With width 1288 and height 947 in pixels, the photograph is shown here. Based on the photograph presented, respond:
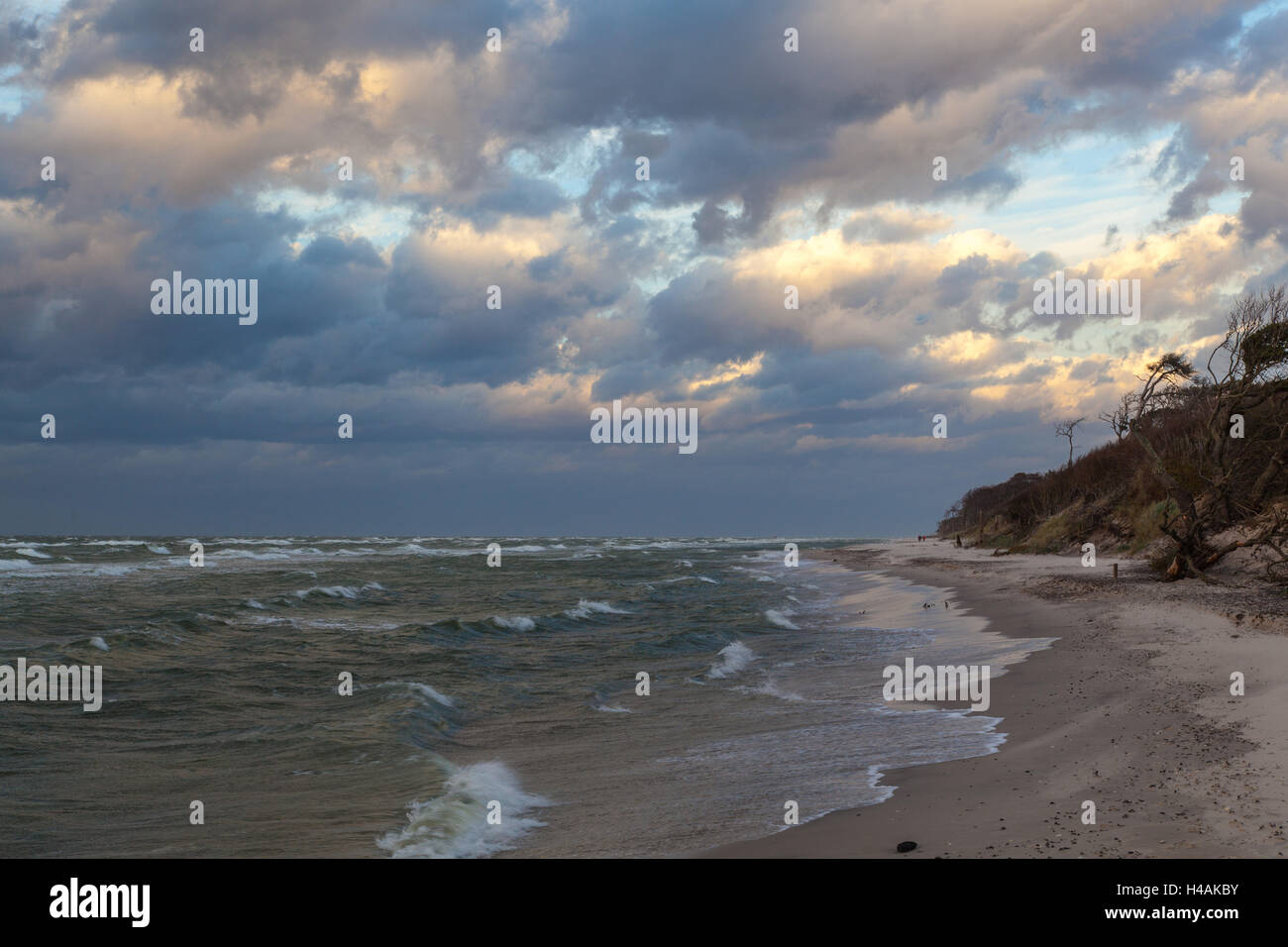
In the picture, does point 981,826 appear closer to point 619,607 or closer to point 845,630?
point 845,630

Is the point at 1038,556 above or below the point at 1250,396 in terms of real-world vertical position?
below

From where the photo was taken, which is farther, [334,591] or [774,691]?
[334,591]

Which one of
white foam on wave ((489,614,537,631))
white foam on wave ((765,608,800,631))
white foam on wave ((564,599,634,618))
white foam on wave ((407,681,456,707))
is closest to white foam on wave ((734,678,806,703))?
white foam on wave ((407,681,456,707))

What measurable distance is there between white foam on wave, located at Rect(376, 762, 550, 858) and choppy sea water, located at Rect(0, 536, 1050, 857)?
35 mm

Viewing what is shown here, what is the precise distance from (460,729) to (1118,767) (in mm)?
9280

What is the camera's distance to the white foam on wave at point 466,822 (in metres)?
7.81

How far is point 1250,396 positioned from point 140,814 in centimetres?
2820

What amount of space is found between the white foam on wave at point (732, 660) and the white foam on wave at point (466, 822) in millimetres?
7964

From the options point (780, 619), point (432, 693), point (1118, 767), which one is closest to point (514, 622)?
point (780, 619)

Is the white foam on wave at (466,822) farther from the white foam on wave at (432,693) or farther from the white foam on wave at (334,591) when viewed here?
the white foam on wave at (334,591)

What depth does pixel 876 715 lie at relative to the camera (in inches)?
503

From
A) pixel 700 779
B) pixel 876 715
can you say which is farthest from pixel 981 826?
pixel 876 715

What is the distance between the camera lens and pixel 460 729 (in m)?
13.6

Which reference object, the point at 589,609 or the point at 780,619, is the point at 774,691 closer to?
the point at 780,619
